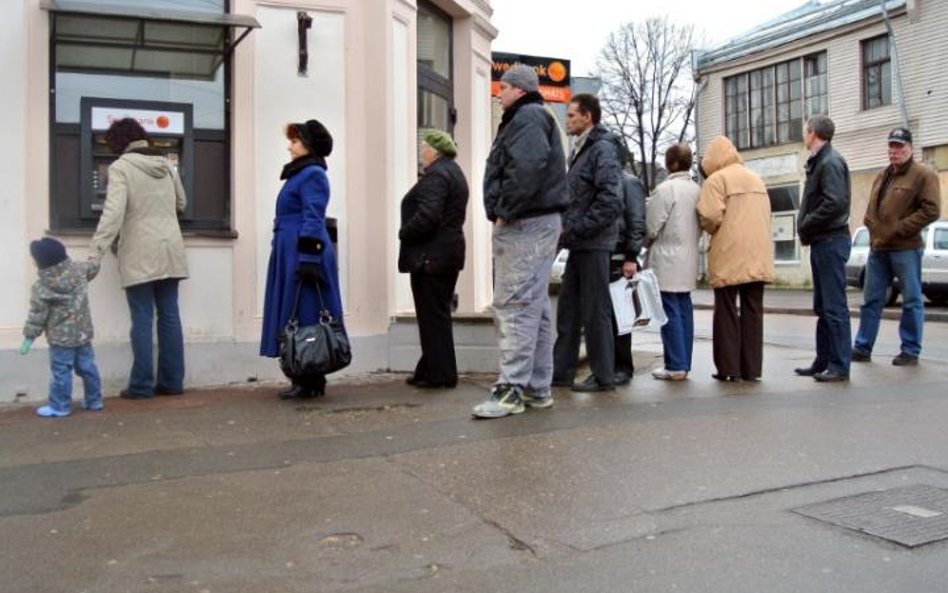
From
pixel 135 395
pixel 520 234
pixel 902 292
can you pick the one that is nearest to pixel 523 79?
pixel 520 234

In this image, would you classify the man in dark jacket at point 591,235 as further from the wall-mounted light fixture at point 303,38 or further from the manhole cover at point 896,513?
the manhole cover at point 896,513

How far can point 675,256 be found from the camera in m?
7.23

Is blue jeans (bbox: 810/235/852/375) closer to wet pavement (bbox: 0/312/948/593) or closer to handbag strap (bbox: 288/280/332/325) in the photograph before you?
wet pavement (bbox: 0/312/948/593)

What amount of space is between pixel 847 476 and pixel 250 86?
515 cm

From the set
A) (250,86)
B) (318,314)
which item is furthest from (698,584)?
(250,86)

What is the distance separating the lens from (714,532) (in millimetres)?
3770

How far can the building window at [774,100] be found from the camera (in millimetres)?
29625

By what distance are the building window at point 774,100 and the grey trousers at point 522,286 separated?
25807mm

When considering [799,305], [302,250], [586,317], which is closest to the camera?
[302,250]

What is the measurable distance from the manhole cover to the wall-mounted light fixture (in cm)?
516

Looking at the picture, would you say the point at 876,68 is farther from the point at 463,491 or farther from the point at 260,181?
the point at 463,491

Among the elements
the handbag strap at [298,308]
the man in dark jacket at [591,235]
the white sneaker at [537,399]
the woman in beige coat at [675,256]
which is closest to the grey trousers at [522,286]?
the white sneaker at [537,399]

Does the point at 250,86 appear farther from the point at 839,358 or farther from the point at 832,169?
the point at 839,358

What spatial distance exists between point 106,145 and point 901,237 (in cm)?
654
